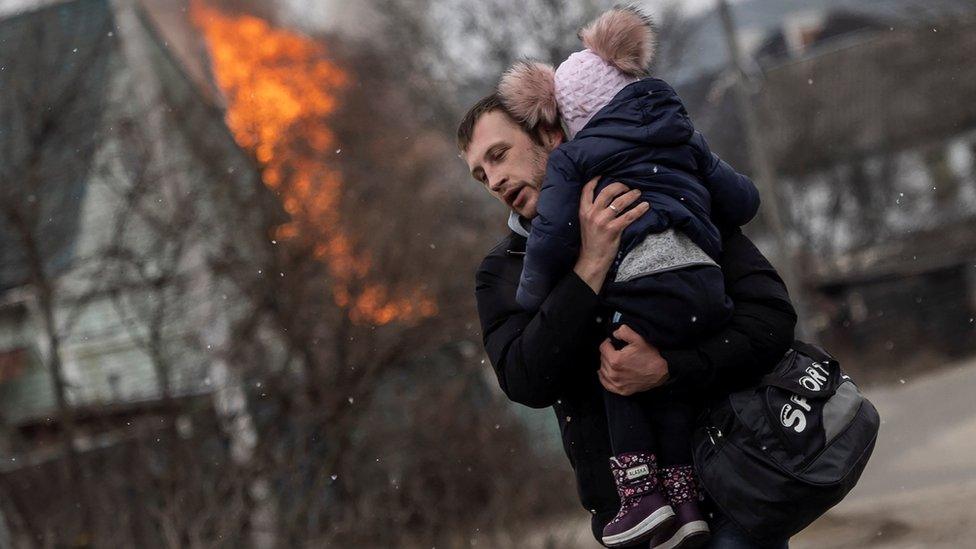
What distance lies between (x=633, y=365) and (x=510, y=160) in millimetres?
584

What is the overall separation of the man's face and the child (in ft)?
0.22

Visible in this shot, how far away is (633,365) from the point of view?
108 inches

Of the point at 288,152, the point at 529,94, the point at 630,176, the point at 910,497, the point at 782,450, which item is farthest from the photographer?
the point at 288,152

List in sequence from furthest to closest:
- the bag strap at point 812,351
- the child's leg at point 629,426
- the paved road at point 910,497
Result: the paved road at point 910,497 < the bag strap at point 812,351 < the child's leg at point 629,426

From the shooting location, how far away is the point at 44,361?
12.0 metres

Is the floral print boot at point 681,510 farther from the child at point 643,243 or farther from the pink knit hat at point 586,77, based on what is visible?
the pink knit hat at point 586,77

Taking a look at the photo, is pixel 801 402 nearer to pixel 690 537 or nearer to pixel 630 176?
pixel 690 537

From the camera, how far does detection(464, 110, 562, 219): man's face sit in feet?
9.66

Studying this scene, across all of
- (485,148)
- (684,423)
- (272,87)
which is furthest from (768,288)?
(272,87)

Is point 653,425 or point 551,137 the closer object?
point 653,425

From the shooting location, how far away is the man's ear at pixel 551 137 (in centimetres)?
300

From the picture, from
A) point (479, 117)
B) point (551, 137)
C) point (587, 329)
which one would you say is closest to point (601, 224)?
point (587, 329)

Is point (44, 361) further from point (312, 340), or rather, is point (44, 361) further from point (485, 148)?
point (485, 148)

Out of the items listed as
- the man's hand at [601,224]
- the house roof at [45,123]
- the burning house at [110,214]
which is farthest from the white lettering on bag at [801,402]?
the house roof at [45,123]
